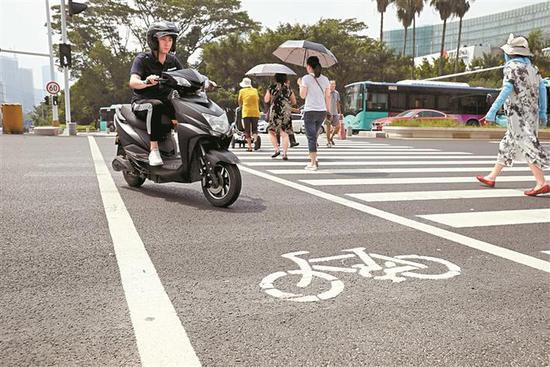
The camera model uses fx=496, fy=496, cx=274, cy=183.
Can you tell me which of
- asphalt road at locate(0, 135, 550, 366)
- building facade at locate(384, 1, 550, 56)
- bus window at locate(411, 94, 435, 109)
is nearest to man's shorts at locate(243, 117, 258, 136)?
asphalt road at locate(0, 135, 550, 366)

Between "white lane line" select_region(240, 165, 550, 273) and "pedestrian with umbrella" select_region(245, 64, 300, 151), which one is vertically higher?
"pedestrian with umbrella" select_region(245, 64, 300, 151)

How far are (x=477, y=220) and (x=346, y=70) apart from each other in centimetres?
4044

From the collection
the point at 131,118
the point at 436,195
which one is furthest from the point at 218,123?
the point at 436,195

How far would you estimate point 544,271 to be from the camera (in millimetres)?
3219

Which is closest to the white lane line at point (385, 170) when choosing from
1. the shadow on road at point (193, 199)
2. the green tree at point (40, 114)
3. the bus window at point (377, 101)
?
the shadow on road at point (193, 199)

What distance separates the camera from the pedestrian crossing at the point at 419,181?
493cm

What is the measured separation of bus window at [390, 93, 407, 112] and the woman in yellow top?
18.1 meters

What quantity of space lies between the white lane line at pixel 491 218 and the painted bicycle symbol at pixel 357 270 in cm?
130

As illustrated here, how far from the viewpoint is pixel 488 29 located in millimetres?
109312

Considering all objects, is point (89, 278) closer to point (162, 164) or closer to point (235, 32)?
point (162, 164)

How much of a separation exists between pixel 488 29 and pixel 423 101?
308ft

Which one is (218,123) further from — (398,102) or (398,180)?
(398,102)

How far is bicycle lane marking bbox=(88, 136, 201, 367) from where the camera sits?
201cm

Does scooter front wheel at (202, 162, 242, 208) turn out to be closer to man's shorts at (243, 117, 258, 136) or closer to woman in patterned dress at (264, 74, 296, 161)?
woman in patterned dress at (264, 74, 296, 161)
